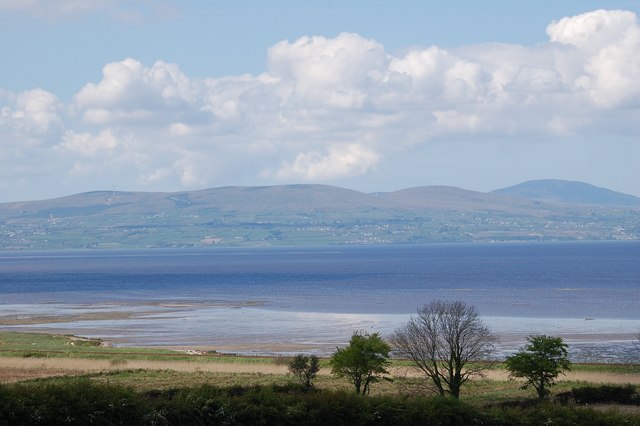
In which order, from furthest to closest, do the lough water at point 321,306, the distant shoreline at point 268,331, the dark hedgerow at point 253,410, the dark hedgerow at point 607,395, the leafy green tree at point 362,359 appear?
the lough water at point 321,306 → the distant shoreline at point 268,331 → the leafy green tree at point 362,359 → the dark hedgerow at point 607,395 → the dark hedgerow at point 253,410

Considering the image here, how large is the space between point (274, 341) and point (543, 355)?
132 feet

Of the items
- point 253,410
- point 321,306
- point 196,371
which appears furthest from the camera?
point 321,306

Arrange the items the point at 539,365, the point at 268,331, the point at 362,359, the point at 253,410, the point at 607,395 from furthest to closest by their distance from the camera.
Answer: the point at 268,331
the point at 362,359
the point at 539,365
the point at 607,395
the point at 253,410

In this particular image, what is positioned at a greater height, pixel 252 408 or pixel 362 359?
pixel 362 359

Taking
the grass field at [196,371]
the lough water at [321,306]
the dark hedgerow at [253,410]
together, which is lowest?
the grass field at [196,371]

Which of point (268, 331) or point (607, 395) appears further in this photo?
point (268, 331)

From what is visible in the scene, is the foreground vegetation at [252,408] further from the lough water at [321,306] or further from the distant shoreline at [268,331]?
the lough water at [321,306]

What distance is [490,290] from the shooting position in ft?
498

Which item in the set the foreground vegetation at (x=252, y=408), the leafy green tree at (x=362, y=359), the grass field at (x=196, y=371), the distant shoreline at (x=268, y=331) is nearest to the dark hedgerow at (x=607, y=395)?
the foreground vegetation at (x=252, y=408)

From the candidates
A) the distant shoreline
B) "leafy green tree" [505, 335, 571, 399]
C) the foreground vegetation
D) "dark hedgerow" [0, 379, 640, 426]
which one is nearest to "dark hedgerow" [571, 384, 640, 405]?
the foreground vegetation

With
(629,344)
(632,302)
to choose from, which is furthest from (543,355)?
(632,302)

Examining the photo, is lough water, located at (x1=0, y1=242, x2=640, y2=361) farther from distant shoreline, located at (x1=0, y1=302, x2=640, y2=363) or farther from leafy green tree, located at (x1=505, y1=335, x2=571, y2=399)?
leafy green tree, located at (x1=505, y1=335, x2=571, y2=399)

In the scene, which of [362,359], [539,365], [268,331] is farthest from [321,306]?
[539,365]

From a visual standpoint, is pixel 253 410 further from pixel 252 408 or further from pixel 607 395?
pixel 607 395
